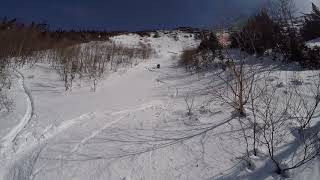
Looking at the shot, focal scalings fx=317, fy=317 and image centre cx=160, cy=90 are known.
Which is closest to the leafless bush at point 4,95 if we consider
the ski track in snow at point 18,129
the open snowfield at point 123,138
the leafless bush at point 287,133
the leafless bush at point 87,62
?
the open snowfield at point 123,138

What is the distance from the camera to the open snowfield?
4.18 metres

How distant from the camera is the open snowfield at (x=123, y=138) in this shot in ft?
13.7

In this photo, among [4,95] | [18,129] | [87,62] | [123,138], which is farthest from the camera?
[87,62]

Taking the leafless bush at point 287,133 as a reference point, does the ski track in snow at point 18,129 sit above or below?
below

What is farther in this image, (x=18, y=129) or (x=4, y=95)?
(x=4, y=95)

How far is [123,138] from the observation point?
17.3 feet

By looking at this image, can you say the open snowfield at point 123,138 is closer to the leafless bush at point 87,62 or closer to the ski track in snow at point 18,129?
the ski track in snow at point 18,129

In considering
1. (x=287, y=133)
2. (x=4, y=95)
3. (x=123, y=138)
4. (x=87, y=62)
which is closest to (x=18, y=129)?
(x=123, y=138)

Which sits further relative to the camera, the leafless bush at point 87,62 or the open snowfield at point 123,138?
the leafless bush at point 87,62

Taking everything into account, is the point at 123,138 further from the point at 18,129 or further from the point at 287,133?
the point at 287,133

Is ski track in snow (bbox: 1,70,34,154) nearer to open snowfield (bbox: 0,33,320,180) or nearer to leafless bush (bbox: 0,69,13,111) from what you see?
open snowfield (bbox: 0,33,320,180)

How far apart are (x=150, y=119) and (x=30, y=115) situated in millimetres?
2601

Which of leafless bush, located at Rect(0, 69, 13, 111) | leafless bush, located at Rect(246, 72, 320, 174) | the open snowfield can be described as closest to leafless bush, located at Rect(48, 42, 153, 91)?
leafless bush, located at Rect(0, 69, 13, 111)

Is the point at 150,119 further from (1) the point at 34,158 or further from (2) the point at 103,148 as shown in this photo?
(1) the point at 34,158
